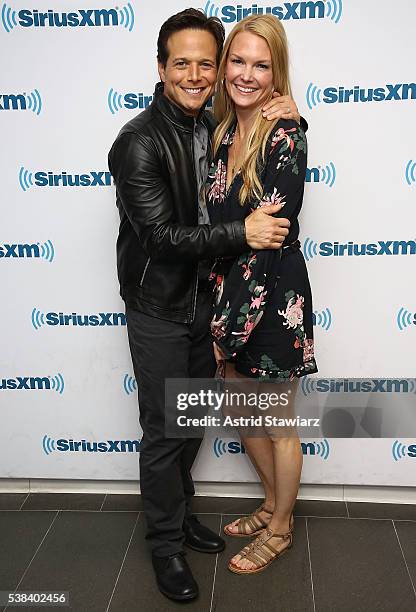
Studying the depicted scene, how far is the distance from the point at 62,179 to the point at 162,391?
0.82 metres

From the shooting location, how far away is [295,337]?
2033 millimetres

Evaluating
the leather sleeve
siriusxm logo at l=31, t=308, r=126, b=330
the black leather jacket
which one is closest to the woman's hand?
the black leather jacket

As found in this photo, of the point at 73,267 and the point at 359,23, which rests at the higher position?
the point at 359,23

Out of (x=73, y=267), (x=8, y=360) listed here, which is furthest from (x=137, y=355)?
(x=8, y=360)

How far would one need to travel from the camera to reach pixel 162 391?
2082mm

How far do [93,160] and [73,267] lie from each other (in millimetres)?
392

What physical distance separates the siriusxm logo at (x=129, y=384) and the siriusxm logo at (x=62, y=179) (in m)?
0.73

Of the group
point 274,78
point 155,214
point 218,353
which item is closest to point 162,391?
point 218,353

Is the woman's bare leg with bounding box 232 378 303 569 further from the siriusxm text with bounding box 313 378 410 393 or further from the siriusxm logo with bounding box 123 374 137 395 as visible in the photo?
the siriusxm logo with bounding box 123 374 137 395

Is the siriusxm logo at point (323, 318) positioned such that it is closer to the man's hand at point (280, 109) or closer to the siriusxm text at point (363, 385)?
the siriusxm text at point (363, 385)

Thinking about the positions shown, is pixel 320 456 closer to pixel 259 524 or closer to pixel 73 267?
pixel 259 524

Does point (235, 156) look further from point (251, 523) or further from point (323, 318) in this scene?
point (251, 523)

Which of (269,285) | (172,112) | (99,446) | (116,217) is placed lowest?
(99,446)

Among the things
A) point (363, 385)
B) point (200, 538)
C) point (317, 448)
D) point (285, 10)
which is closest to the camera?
point (285, 10)
